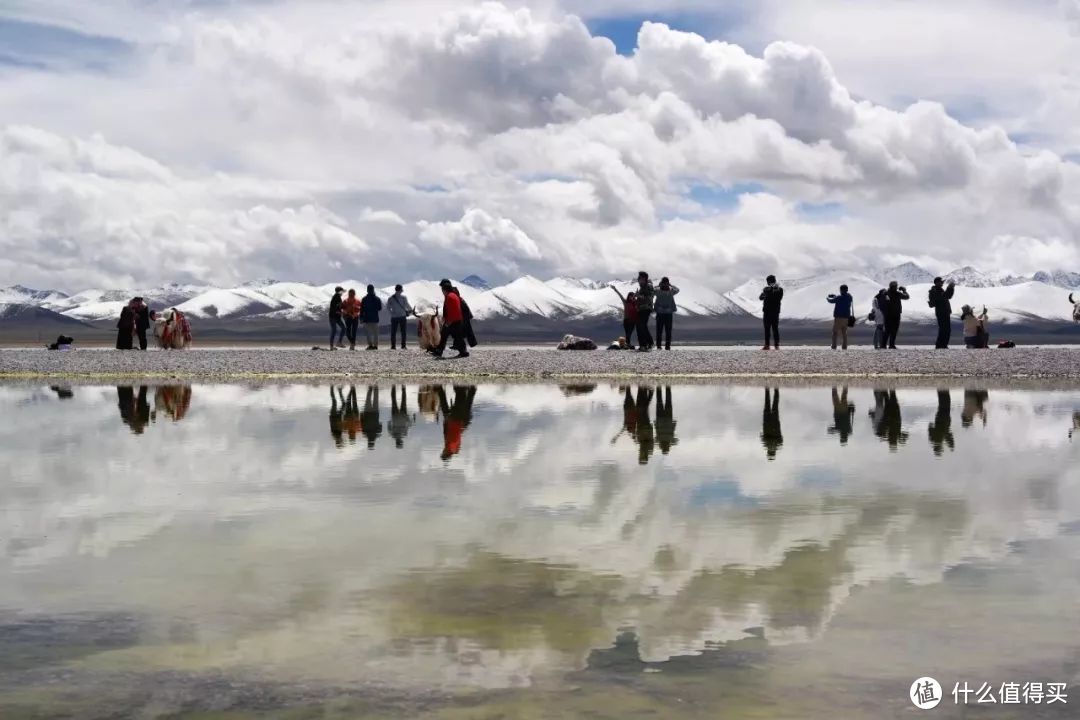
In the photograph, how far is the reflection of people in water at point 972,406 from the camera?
62.5 ft

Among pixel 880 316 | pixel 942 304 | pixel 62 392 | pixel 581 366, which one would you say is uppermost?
pixel 942 304

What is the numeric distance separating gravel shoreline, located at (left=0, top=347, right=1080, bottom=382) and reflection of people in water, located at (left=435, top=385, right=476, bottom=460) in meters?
4.38

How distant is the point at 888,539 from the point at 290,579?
3.96 m

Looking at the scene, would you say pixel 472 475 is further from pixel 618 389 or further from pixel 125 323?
pixel 125 323

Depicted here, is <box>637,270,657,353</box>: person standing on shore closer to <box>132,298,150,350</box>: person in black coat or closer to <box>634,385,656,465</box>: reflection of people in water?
<box>634,385,656,465</box>: reflection of people in water

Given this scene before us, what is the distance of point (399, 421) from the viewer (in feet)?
62.1

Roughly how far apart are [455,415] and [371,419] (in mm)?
1349

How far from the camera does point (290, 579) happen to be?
7934mm

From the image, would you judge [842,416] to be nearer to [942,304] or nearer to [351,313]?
[942,304]

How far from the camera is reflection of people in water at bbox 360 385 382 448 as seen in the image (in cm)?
1658

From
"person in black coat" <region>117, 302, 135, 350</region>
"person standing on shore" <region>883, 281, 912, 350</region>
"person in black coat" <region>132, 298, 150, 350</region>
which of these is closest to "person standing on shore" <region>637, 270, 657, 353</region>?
"person standing on shore" <region>883, 281, 912, 350</region>

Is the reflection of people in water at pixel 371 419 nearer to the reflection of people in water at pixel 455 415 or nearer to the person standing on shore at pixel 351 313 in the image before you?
the reflection of people in water at pixel 455 415

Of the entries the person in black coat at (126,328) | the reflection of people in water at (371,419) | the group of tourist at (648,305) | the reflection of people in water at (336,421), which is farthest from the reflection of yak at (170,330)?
the reflection of people in water at (336,421)

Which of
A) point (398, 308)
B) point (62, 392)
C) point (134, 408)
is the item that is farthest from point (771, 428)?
point (398, 308)
